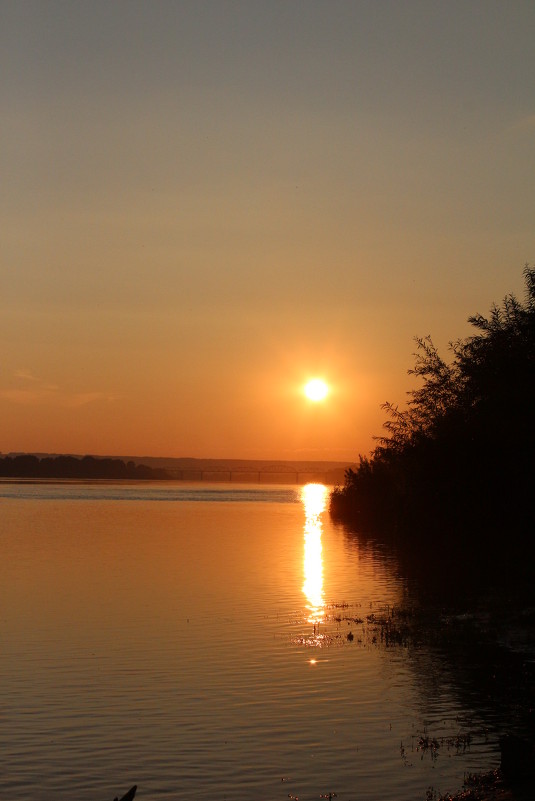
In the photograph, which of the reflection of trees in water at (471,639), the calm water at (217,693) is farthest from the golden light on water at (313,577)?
the reflection of trees in water at (471,639)

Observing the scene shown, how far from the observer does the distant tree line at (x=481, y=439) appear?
42.8 metres

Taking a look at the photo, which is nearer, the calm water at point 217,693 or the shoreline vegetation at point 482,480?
the calm water at point 217,693

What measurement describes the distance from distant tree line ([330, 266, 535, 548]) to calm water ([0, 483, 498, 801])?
6397 millimetres

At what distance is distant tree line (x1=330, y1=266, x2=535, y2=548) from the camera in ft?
140

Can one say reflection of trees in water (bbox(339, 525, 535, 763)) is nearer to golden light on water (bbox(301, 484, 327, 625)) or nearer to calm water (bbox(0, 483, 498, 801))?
calm water (bbox(0, 483, 498, 801))

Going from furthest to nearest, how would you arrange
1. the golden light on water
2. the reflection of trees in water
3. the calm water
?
the golden light on water, the reflection of trees in water, the calm water

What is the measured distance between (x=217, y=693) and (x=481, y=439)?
27942 millimetres

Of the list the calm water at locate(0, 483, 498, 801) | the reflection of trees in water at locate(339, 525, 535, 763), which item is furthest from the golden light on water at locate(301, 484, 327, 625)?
the reflection of trees in water at locate(339, 525, 535, 763)

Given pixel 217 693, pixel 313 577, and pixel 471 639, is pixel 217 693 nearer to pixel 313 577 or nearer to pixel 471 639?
pixel 471 639

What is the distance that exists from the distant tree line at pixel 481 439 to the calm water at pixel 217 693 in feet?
21.0

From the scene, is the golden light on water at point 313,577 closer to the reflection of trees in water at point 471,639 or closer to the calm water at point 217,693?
the calm water at point 217,693

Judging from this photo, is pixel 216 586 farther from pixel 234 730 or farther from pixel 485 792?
pixel 485 792

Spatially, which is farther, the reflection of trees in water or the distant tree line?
the distant tree line

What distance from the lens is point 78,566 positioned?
50.3 m
